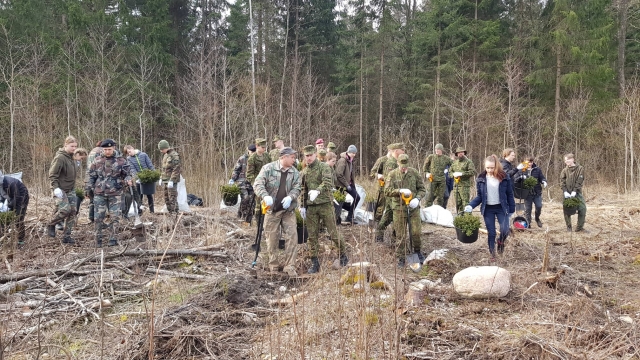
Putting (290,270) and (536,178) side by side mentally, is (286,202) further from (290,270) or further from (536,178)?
(536,178)

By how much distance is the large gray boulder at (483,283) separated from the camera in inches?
203

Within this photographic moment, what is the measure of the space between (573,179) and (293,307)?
29.5 ft

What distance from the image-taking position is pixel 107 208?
26.1 feet

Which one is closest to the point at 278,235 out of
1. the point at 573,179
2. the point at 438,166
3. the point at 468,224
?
the point at 468,224

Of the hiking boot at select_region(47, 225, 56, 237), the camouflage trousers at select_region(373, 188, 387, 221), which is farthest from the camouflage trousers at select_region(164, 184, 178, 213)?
the camouflage trousers at select_region(373, 188, 387, 221)

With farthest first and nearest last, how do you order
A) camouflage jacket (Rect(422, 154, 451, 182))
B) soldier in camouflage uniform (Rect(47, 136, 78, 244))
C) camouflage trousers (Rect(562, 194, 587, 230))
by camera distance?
camouflage jacket (Rect(422, 154, 451, 182)) < camouflage trousers (Rect(562, 194, 587, 230)) < soldier in camouflage uniform (Rect(47, 136, 78, 244))

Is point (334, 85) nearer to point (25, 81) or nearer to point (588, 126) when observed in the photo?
point (588, 126)

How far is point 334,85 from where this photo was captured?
28938 millimetres

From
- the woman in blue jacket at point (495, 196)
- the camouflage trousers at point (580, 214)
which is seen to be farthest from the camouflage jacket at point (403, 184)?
the camouflage trousers at point (580, 214)

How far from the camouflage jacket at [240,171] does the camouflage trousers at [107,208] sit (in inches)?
106

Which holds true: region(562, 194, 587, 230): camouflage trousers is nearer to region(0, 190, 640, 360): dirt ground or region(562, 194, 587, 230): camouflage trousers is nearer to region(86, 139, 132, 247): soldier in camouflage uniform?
region(0, 190, 640, 360): dirt ground

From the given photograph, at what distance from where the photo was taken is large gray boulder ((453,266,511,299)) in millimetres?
5156

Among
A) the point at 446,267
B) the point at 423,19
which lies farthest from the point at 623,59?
the point at 446,267

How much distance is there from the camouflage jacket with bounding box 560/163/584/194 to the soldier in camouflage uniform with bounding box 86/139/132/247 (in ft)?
31.0
